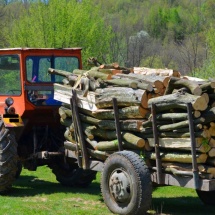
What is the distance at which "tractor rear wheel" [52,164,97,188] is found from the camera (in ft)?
38.2

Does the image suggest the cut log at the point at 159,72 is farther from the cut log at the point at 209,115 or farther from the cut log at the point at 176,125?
the cut log at the point at 209,115

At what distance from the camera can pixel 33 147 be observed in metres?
11.3

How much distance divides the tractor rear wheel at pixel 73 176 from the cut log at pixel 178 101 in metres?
3.57

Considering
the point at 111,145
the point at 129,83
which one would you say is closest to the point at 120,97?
the point at 129,83

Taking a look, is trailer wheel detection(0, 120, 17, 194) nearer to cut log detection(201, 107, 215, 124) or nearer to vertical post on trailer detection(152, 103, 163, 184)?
vertical post on trailer detection(152, 103, 163, 184)

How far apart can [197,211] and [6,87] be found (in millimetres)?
4228

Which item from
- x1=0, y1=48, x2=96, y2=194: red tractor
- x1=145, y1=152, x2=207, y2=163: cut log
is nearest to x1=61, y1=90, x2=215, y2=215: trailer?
x1=145, y1=152, x2=207, y2=163: cut log

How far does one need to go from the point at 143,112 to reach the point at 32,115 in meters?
3.03

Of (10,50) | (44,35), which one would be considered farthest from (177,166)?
(44,35)

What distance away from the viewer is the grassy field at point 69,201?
9.16 meters

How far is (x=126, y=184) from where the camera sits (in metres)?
8.67

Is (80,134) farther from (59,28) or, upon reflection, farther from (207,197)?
(59,28)

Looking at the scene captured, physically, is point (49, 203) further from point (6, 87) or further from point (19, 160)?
point (6, 87)

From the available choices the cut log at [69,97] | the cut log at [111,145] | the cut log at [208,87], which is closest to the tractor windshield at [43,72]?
the cut log at [69,97]
